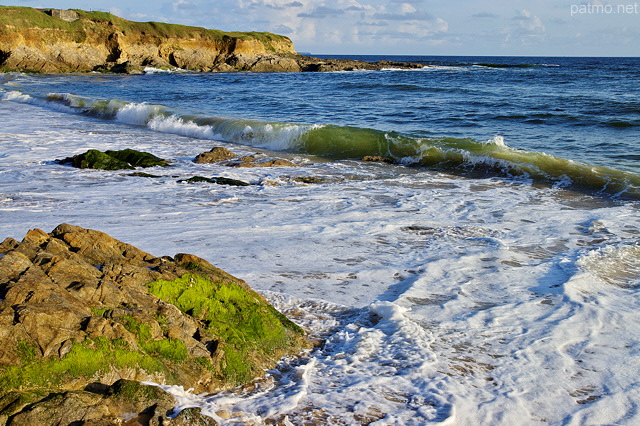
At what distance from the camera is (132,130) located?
54.2ft

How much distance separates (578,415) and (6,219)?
6.16 metres

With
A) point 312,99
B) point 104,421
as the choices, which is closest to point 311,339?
point 104,421

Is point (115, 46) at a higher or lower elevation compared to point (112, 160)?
higher

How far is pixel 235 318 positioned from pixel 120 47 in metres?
56.8

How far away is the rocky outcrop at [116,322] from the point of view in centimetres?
251

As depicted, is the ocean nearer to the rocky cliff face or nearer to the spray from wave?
the spray from wave

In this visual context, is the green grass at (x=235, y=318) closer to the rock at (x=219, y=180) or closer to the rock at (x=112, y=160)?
the rock at (x=219, y=180)

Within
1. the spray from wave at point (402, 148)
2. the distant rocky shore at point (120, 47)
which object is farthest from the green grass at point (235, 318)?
the distant rocky shore at point (120, 47)

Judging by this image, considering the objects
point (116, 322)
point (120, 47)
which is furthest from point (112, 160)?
point (120, 47)

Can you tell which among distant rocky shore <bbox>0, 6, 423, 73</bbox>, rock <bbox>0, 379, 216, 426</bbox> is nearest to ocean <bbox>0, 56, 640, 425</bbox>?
rock <bbox>0, 379, 216, 426</bbox>

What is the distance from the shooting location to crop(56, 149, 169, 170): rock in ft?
32.6

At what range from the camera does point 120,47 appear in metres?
54.1

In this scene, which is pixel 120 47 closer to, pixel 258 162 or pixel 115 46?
pixel 115 46

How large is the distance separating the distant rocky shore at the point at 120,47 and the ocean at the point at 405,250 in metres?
38.2
